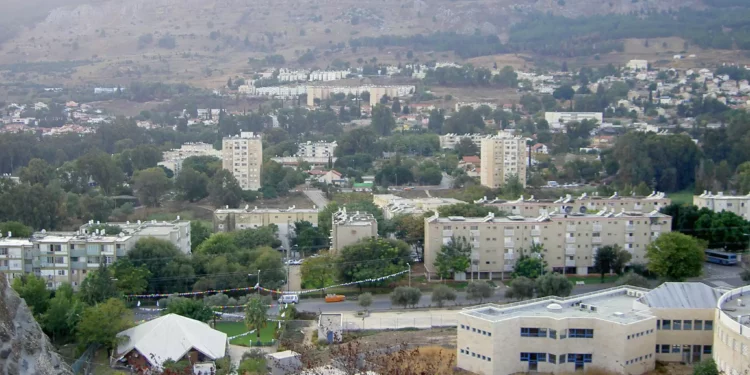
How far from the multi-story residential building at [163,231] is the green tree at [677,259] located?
8453 mm

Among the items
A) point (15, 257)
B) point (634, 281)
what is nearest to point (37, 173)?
point (15, 257)

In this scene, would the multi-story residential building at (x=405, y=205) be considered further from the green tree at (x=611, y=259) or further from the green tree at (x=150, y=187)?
the green tree at (x=150, y=187)

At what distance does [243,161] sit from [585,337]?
20392 mm

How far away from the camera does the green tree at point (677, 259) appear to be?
1902cm

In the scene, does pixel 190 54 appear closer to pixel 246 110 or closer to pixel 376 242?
pixel 246 110

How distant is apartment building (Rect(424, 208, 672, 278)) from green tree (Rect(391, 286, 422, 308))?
99.6 inches

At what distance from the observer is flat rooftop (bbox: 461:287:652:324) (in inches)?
545

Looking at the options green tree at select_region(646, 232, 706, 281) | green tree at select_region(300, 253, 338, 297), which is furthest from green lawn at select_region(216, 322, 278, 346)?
green tree at select_region(646, 232, 706, 281)

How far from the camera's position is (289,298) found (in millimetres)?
18234

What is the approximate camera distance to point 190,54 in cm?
8106

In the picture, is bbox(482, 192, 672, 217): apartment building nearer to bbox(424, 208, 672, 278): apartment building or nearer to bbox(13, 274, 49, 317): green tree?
bbox(424, 208, 672, 278): apartment building

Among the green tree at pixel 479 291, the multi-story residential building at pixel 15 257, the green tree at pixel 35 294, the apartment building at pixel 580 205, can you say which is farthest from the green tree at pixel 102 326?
the apartment building at pixel 580 205

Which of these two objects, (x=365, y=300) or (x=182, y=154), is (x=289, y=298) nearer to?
(x=365, y=300)

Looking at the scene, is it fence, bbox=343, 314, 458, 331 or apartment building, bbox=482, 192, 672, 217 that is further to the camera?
apartment building, bbox=482, 192, 672, 217
